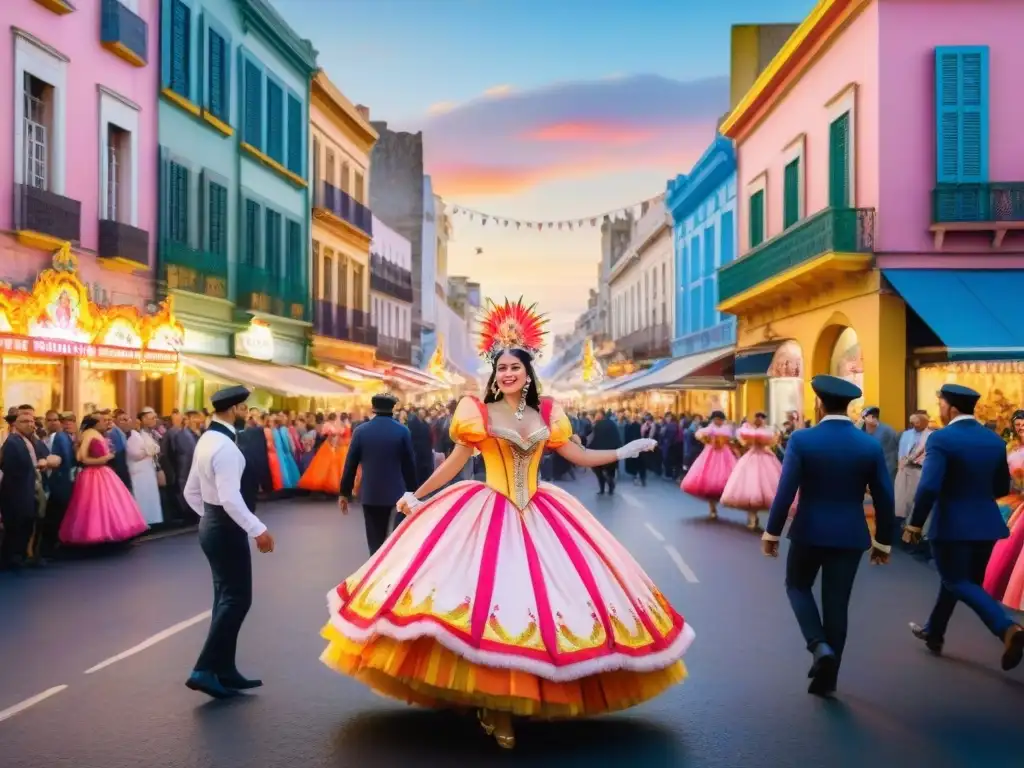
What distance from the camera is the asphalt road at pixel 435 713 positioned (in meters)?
5.89

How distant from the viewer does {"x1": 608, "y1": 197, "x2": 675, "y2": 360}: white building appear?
155 feet

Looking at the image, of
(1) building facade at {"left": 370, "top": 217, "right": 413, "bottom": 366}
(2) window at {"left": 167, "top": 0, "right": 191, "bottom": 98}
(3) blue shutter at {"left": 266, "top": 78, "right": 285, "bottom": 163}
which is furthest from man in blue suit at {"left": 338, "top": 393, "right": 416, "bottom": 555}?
(1) building facade at {"left": 370, "top": 217, "right": 413, "bottom": 366}

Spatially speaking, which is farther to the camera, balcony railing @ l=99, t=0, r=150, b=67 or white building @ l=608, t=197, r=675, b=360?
white building @ l=608, t=197, r=675, b=360

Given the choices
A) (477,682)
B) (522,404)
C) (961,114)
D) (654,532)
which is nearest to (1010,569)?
(522,404)

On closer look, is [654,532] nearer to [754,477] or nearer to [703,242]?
[754,477]

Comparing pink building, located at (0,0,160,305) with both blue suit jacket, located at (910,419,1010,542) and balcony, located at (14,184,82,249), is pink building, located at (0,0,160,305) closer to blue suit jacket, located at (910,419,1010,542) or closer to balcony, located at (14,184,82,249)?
balcony, located at (14,184,82,249)

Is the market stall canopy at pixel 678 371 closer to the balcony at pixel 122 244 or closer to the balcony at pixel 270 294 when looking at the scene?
the balcony at pixel 270 294

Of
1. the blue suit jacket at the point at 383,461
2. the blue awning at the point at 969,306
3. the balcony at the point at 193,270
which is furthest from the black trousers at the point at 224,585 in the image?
the balcony at the point at 193,270

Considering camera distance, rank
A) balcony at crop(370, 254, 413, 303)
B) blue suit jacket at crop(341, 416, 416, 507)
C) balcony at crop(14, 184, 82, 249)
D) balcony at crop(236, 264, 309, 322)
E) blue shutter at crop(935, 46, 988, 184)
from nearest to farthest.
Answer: blue suit jacket at crop(341, 416, 416, 507)
balcony at crop(14, 184, 82, 249)
blue shutter at crop(935, 46, 988, 184)
balcony at crop(236, 264, 309, 322)
balcony at crop(370, 254, 413, 303)

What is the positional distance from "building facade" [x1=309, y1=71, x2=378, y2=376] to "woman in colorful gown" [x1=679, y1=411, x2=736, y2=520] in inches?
765

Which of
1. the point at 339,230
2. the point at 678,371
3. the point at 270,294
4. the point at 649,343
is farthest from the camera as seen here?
the point at 649,343

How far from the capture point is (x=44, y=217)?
1834 centimetres

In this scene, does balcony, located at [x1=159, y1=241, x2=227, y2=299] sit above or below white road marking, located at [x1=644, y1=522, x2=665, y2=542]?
above

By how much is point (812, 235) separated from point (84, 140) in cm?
1257
